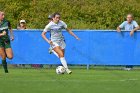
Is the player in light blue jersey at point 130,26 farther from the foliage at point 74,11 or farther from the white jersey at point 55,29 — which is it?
the foliage at point 74,11

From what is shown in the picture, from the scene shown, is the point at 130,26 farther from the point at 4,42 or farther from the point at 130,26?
the point at 4,42

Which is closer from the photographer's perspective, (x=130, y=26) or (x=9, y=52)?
(x=9, y=52)

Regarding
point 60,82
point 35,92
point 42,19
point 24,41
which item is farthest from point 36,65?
point 42,19

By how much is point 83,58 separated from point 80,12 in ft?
49.0

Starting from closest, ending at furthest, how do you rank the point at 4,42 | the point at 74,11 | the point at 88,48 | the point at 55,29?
the point at 55,29 < the point at 4,42 < the point at 88,48 < the point at 74,11

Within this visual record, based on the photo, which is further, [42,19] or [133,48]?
[42,19]

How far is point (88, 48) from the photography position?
19.7m

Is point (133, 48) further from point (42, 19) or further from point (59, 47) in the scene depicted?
point (42, 19)

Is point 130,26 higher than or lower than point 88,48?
higher

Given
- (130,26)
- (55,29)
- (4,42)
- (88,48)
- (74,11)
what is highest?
(55,29)

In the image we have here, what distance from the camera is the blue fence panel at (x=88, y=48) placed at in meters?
19.6

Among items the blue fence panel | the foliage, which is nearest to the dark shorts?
the blue fence panel

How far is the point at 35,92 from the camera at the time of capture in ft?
34.1

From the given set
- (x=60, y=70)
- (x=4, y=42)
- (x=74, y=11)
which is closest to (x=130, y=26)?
(x=60, y=70)
